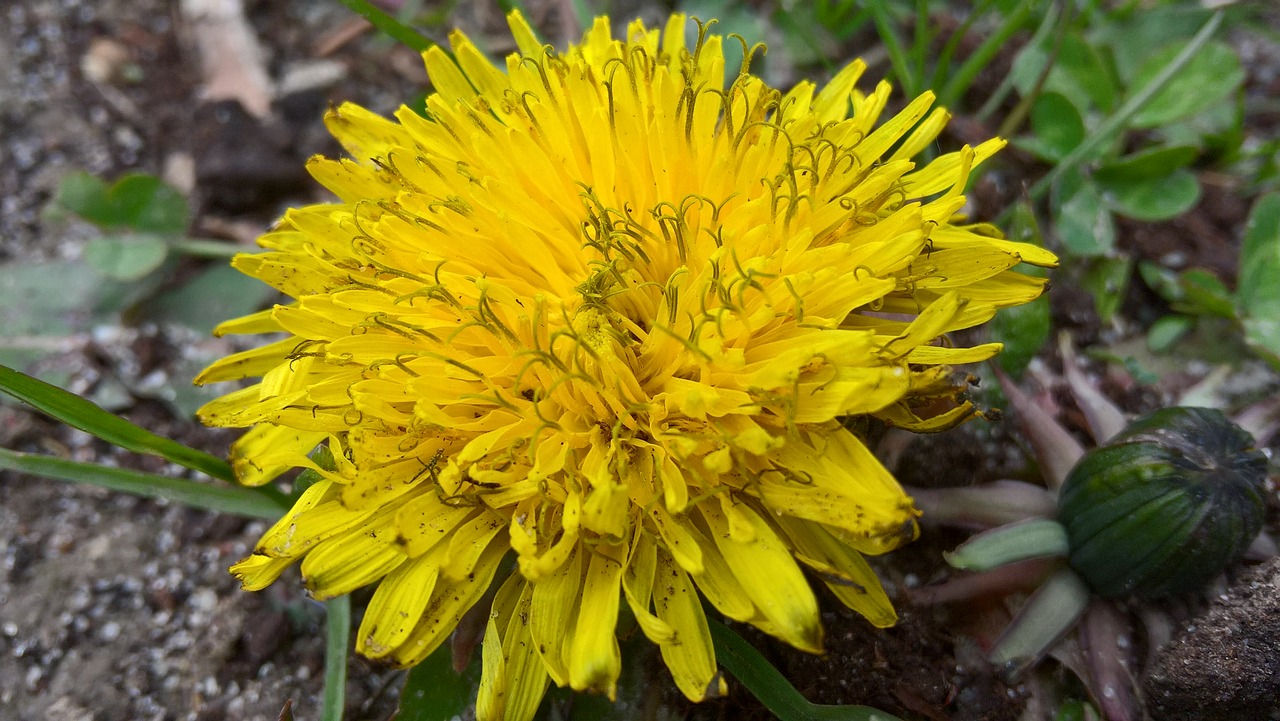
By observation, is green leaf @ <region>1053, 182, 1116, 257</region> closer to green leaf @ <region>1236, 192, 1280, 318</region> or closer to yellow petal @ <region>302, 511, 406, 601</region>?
green leaf @ <region>1236, 192, 1280, 318</region>

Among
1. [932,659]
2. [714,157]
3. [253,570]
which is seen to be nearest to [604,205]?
[714,157]

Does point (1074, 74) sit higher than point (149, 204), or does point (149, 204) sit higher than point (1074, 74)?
→ point (149, 204)

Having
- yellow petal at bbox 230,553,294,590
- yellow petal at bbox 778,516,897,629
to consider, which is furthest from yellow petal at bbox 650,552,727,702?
yellow petal at bbox 230,553,294,590

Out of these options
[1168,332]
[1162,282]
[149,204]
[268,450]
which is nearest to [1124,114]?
[1162,282]

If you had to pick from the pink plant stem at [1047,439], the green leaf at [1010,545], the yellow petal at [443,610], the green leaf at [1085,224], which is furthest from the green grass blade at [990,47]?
the yellow petal at [443,610]

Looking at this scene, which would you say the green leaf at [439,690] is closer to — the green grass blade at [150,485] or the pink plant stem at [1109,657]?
the green grass blade at [150,485]

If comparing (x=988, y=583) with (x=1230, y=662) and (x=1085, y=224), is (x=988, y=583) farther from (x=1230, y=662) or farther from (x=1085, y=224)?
(x=1085, y=224)
